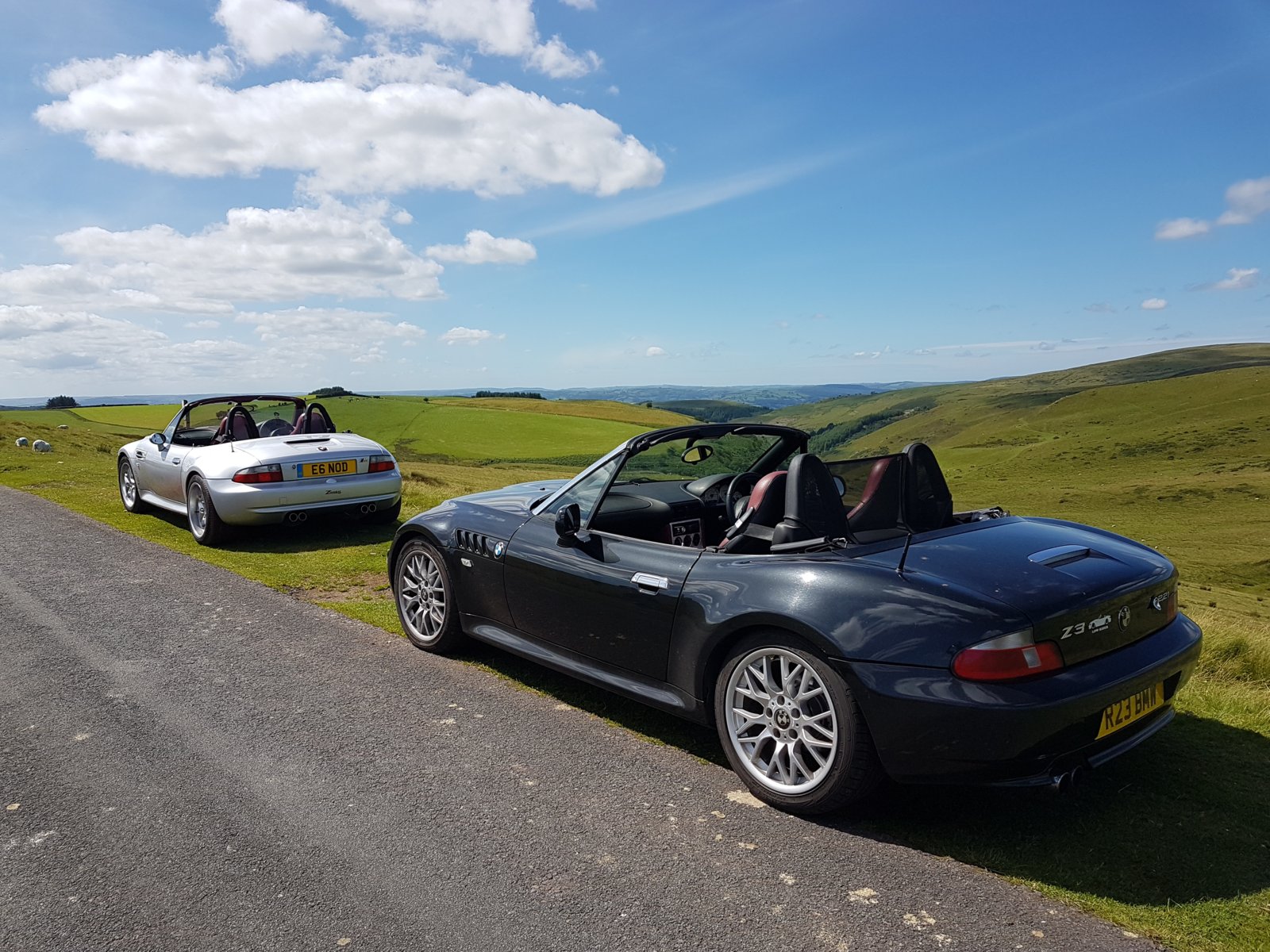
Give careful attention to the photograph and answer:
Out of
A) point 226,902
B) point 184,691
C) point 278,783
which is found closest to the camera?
point 226,902

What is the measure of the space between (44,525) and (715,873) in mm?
10217

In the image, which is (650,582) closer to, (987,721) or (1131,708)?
(987,721)

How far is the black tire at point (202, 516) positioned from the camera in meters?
9.06

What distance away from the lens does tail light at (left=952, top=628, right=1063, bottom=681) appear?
3041 mm

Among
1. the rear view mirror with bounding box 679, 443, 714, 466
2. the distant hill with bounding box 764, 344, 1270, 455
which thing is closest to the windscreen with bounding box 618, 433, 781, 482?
the rear view mirror with bounding box 679, 443, 714, 466

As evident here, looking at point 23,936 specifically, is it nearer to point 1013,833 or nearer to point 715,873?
point 715,873

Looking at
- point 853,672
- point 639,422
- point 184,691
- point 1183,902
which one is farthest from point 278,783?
point 639,422

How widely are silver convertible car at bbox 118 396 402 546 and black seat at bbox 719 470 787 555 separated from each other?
627cm

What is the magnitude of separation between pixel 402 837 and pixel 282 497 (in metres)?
6.46

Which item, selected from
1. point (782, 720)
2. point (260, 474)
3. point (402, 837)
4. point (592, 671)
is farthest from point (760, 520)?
point (260, 474)

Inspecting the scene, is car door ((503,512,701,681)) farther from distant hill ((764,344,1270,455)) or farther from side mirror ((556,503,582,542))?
distant hill ((764,344,1270,455))

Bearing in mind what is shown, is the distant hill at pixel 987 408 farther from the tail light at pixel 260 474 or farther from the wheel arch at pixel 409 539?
the wheel arch at pixel 409 539

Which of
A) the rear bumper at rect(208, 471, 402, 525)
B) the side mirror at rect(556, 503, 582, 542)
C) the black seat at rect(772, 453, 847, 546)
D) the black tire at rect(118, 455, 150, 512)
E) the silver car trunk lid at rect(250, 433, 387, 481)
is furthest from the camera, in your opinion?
the black tire at rect(118, 455, 150, 512)

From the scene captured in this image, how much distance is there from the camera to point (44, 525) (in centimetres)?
1020
